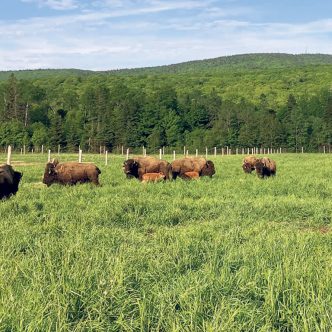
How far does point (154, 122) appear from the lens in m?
89.7

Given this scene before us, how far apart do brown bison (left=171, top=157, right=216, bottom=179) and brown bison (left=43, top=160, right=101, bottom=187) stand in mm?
4394

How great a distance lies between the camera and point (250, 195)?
43.4 ft

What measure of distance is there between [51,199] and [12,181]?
1964 millimetres

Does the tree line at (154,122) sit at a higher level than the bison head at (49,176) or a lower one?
higher

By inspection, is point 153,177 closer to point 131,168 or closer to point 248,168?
point 131,168

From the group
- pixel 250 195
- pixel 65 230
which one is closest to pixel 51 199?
pixel 65 230

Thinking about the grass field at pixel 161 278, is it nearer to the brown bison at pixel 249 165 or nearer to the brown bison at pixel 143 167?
the brown bison at pixel 143 167

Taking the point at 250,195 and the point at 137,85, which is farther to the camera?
the point at 137,85

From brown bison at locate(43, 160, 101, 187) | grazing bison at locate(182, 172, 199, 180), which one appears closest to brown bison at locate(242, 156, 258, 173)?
grazing bison at locate(182, 172, 199, 180)

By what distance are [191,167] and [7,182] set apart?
9324 mm

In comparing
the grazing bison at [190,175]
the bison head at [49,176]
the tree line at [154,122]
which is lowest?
the grazing bison at [190,175]

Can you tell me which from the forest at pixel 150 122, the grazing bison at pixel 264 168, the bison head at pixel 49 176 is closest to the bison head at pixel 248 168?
the grazing bison at pixel 264 168

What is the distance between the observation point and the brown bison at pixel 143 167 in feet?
61.4

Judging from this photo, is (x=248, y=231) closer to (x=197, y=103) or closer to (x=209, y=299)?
(x=209, y=299)
